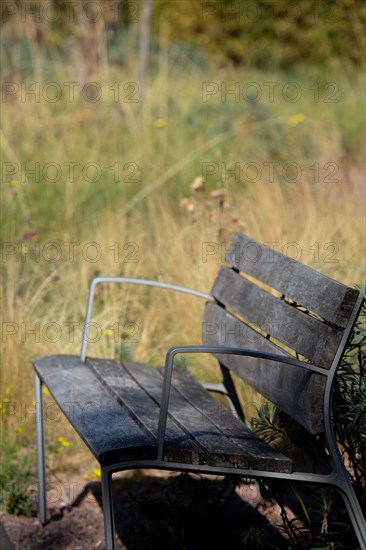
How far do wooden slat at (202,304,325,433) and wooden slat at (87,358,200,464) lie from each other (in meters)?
0.28

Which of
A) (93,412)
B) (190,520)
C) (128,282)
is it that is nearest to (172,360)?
(93,412)

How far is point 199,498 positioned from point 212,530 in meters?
0.13

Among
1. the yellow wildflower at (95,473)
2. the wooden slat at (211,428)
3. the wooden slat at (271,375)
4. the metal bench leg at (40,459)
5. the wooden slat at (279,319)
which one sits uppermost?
the wooden slat at (279,319)

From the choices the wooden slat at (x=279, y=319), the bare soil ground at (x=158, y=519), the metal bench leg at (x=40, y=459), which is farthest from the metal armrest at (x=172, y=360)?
the metal bench leg at (x=40, y=459)

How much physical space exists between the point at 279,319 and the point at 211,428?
454 millimetres

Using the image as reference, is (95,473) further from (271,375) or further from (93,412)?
(271,375)

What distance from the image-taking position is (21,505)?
11.8 feet

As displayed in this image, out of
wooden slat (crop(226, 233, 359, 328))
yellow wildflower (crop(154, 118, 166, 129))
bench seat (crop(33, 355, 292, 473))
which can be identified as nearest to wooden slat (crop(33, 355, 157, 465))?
bench seat (crop(33, 355, 292, 473))

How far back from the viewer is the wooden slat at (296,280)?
8.55 ft

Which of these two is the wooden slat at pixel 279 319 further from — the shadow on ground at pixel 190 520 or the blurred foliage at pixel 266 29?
the blurred foliage at pixel 266 29

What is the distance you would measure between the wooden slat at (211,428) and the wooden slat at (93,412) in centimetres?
16

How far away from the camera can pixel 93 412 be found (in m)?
2.89

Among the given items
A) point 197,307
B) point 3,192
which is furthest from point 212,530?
point 3,192

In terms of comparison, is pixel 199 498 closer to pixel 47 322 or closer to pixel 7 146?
pixel 47 322
